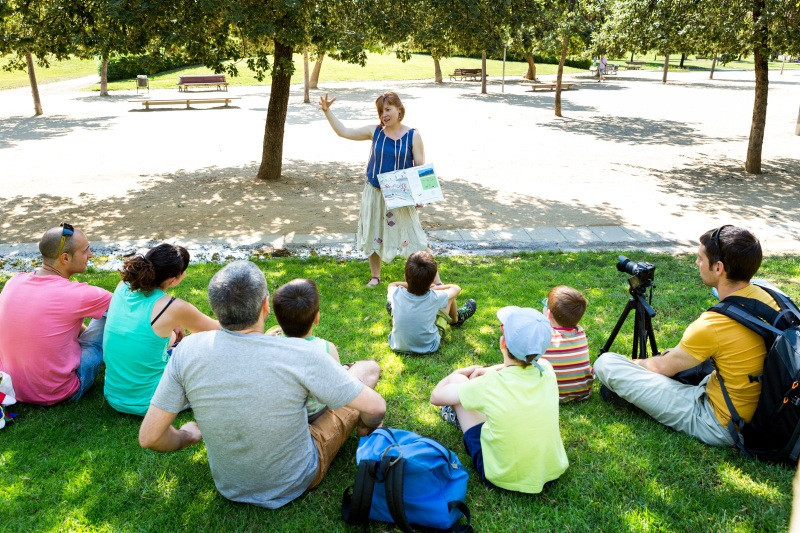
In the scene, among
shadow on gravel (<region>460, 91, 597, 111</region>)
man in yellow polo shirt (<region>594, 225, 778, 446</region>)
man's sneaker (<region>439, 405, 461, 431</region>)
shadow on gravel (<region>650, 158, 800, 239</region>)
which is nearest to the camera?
man in yellow polo shirt (<region>594, 225, 778, 446</region>)

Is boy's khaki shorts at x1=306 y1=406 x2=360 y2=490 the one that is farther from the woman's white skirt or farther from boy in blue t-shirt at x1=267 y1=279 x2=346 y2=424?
the woman's white skirt

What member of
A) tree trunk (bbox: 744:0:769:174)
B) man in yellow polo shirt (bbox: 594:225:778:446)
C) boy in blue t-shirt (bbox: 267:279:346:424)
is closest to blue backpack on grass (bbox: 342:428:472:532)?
boy in blue t-shirt (bbox: 267:279:346:424)

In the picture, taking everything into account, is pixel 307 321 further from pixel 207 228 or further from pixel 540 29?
pixel 540 29

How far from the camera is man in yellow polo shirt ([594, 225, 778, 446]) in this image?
3277mm

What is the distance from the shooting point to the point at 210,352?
106 inches

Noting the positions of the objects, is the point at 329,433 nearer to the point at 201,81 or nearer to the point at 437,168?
the point at 437,168

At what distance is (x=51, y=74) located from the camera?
120ft

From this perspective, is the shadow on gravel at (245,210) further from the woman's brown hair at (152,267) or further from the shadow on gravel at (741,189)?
the woman's brown hair at (152,267)

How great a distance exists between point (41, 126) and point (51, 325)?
55.6 feet

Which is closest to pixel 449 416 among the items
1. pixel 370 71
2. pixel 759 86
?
pixel 759 86

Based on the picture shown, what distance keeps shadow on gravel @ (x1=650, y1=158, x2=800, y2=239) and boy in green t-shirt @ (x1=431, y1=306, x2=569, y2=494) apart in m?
6.49

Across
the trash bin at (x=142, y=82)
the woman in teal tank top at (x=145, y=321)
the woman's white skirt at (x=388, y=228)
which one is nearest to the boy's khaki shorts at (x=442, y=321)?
the woman's white skirt at (x=388, y=228)

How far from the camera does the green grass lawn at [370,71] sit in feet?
112

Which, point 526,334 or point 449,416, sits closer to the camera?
point 526,334
